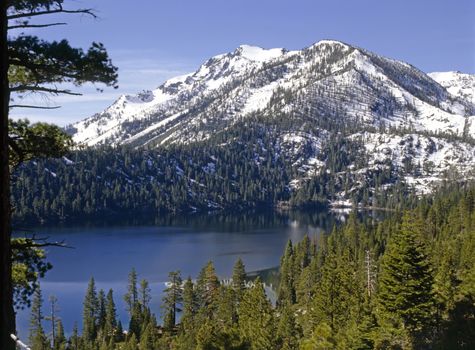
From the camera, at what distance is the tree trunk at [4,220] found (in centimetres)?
1272

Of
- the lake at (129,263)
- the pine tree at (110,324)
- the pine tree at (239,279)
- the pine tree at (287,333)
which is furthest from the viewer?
the lake at (129,263)

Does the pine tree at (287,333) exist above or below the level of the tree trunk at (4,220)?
below

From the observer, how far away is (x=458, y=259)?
240 feet

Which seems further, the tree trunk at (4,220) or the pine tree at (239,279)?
the pine tree at (239,279)

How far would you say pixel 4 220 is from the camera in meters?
12.7

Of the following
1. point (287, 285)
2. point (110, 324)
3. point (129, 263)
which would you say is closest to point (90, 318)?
point (110, 324)

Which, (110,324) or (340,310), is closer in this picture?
(340,310)

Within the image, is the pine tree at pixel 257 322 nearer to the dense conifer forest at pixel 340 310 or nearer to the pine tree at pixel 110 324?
the dense conifer forest at pixel 340 310

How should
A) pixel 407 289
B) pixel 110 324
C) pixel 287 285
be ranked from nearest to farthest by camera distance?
pixel 407 289 → pixel 110 324 → pixel 287 285

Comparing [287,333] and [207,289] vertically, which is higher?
[287,333]

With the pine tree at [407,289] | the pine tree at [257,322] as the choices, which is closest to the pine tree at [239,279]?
the pine tree at [257,322]

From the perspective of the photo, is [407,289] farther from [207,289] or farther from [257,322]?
[207,289]

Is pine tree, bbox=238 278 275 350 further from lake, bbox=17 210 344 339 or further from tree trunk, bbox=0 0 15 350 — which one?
lake, bbox=17 210 344 339

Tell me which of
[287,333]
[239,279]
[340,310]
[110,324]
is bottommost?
[110,324]
